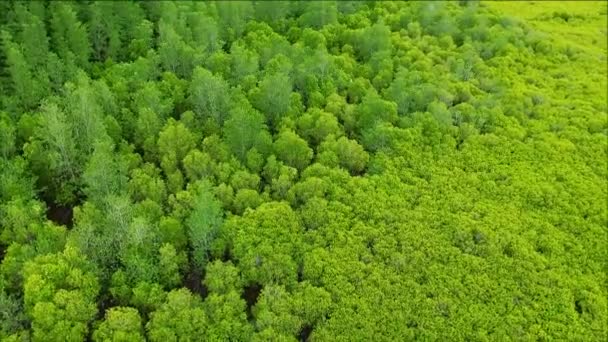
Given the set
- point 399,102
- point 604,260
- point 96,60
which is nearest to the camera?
point 604,260

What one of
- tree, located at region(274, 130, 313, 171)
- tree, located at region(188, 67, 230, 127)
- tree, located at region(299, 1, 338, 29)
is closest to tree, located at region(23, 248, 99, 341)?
tree, located at region(274, 130, 313, 171)

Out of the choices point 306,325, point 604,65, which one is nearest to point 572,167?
point 604,65

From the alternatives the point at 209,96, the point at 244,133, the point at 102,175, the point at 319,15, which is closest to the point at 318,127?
the point at 244,133

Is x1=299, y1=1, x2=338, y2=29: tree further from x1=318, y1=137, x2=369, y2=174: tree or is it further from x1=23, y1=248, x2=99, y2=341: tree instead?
x1=23, y1=248, x2=99, y2=341: tree

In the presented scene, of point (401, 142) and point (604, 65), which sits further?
point (604, 65)

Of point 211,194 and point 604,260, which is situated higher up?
point 211,194

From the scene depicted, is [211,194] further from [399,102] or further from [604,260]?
[604,260]

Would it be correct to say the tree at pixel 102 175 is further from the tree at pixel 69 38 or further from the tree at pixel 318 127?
the tree at pixel 69 38

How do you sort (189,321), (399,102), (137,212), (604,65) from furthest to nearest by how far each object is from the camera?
1. (604,65)
2. (399,102)
3. (137,212)
4. (189,321)

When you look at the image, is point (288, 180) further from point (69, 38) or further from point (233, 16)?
point (69, 38)
